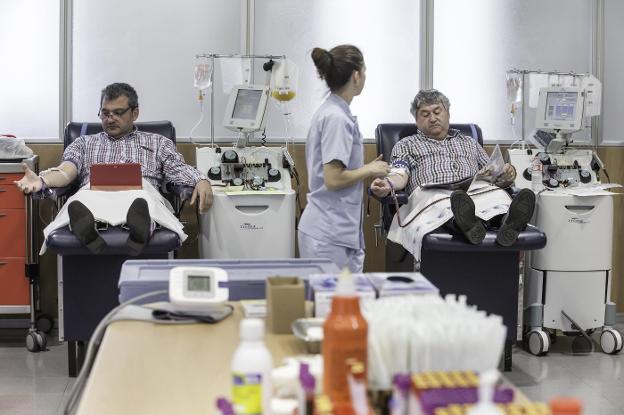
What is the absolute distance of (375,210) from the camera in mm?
5086

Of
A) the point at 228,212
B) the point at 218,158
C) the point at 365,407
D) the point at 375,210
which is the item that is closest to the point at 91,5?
the point at 218,158

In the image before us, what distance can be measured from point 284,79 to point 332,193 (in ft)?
4.47

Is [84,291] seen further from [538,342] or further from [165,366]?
[165,366]

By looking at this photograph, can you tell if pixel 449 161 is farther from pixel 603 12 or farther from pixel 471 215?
pixel 603 12

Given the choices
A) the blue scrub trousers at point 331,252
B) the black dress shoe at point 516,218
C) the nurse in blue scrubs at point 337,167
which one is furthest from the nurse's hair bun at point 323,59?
the black dress shoe at point 516,218

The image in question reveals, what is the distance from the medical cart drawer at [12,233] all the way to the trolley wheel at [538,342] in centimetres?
256

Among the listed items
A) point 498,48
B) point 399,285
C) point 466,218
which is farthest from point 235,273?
point 498,48

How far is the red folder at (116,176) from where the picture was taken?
406cm

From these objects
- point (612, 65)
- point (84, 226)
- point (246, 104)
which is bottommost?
point (84, 226)

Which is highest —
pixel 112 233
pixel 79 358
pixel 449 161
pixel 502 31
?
pixel 502 31

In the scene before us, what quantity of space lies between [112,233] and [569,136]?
2.49m

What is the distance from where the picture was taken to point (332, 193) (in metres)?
3.32

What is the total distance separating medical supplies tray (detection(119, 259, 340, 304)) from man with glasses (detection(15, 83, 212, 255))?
4.84 ft

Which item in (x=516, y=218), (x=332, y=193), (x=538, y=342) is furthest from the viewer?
(x=538, y=342)
